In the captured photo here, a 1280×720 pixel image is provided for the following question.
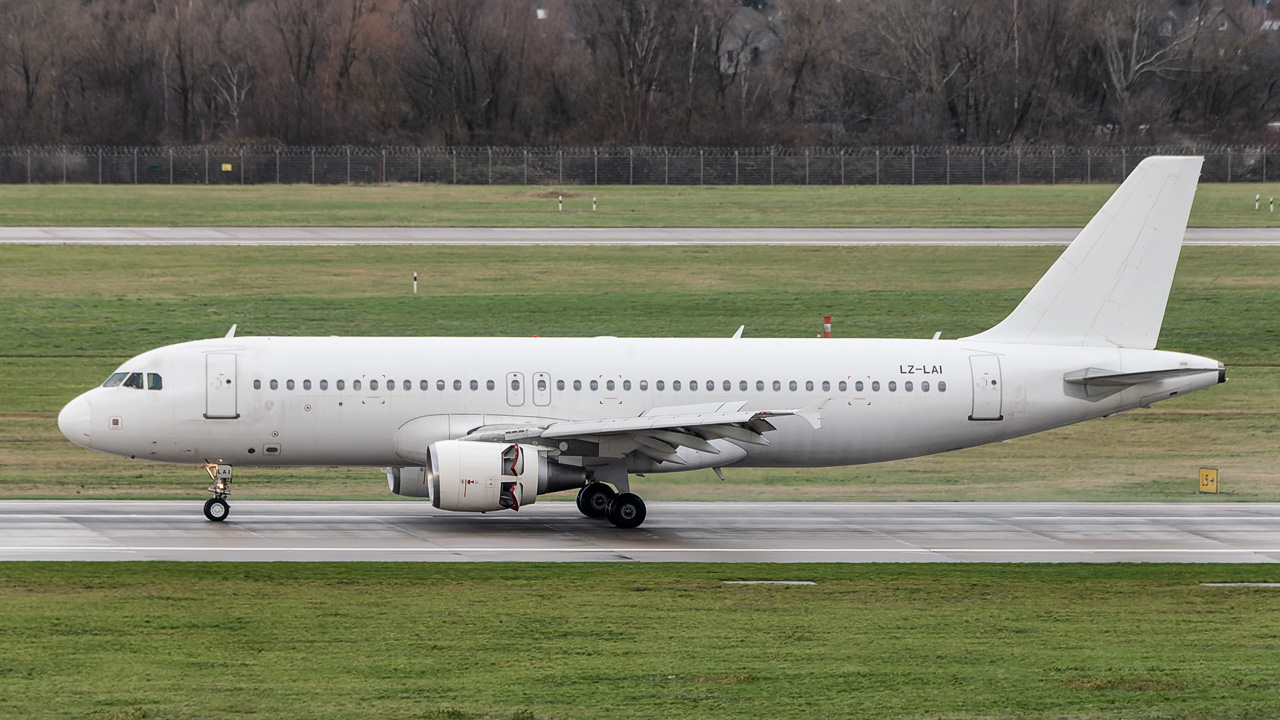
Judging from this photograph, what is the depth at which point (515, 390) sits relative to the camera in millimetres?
33875

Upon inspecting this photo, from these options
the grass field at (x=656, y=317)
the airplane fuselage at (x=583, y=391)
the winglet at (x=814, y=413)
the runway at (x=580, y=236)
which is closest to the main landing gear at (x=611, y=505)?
the airplane fuselage at (x=583, y=391)

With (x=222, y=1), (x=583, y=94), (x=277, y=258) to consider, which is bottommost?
(x=277, y=258)

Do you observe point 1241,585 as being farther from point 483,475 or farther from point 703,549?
point 483,475

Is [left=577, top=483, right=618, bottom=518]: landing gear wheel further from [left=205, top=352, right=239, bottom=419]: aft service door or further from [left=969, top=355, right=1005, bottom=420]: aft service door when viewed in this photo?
[left=969, top=355, right=1005, bottom=420]: aft service door

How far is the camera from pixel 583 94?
120062 millimetres

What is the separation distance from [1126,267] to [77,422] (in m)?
22.7

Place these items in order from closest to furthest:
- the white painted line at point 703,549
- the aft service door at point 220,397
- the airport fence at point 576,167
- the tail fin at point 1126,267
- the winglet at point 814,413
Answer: the white painted line at point 703,549 → the winglet at point 814,413 → the aft service door at point 220,397 → the tail fin at point 1126,267 → the airport fence at point 576,167

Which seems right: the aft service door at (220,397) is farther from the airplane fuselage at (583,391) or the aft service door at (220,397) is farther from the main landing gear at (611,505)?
the main landing gear at (611,505)

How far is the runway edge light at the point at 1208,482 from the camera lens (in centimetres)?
4097

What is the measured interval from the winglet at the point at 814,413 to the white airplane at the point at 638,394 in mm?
58

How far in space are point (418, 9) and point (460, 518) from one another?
9420cm

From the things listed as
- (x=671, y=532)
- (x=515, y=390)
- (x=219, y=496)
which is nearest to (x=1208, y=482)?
(x=671, y=532)

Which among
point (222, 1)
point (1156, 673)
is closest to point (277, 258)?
point (1156, 673)

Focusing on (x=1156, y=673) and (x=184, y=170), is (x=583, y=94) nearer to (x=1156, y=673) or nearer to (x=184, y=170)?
(x=184, y=170)
